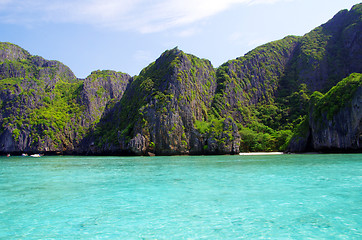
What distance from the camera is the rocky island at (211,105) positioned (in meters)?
86.4

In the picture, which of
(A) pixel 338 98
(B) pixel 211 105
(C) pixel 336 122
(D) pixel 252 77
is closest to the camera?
(C) pixel 336 122

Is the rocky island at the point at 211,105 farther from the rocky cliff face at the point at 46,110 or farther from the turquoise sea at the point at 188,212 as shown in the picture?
the turquoise sea at the point at 188,212

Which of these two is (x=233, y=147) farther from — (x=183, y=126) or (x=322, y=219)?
(x=322, y=219)

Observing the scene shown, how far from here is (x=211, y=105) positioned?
436ft

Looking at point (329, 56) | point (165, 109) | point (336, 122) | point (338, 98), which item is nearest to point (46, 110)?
point (165, 109)

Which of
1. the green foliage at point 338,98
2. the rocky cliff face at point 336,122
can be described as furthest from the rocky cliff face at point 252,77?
the green foliage at point 338,98

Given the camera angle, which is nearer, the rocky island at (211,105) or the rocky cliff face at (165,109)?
the rocky island at (211,105)

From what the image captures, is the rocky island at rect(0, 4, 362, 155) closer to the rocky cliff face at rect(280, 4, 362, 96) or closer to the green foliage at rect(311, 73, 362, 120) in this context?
the green foliage at rect(311, 73, 362, 120)

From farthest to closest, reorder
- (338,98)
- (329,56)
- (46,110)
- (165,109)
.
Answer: (46,110), (329,56), (165,109), (338,98)

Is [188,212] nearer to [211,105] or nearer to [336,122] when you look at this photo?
[336,122]

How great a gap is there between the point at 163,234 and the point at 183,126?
91.8m

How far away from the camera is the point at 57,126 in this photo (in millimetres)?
150375

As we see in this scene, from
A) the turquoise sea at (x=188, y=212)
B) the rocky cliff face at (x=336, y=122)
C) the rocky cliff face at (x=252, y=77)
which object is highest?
the rocky cliff face at (x=252, y=77)

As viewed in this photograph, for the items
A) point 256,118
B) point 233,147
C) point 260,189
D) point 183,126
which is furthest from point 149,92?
point 260,189
